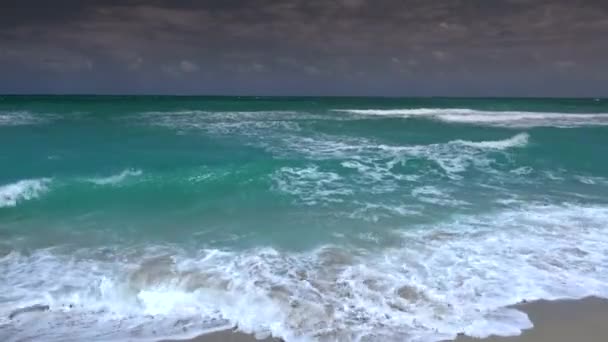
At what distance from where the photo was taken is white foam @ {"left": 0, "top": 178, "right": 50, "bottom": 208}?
356 inches

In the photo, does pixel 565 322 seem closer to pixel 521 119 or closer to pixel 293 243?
pixel 293 243

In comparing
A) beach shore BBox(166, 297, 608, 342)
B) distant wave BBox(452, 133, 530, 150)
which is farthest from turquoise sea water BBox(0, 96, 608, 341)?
distant wave BBox(452, 133, 530, 150)

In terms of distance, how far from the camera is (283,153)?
14672 millimetres

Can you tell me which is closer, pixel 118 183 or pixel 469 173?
pixel 118 183

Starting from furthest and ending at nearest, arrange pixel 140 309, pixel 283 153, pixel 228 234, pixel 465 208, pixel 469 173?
pixel 283 153, pixel 469 173, pixel 465 208, pixel 228 234, pixel 140 309

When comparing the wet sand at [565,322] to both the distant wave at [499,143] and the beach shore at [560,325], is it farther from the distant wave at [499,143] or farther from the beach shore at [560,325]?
the distant wave at [499,143]

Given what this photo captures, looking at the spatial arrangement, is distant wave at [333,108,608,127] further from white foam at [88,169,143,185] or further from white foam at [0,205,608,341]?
white foam at [0,205,608,341]

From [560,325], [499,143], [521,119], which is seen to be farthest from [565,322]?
[521,119]

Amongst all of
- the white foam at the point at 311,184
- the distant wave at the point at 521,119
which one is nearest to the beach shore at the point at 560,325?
the white foam at the point at 311,184

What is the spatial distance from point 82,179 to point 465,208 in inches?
339

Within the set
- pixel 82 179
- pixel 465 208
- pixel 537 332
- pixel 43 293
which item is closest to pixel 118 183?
pixel 82 179

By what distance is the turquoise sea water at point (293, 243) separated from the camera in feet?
15.2

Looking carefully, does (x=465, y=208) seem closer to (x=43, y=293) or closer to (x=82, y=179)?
(x=43, y=293)

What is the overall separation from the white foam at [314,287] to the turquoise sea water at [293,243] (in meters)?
0.02
